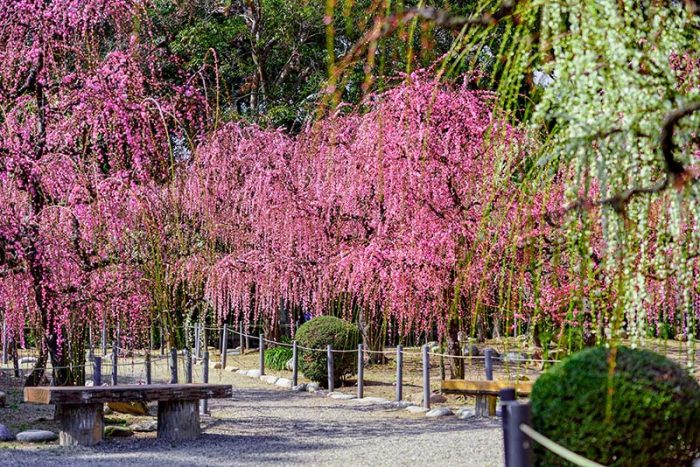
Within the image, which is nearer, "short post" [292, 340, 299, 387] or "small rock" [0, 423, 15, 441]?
"small rock" [0, 423, 15, 441]

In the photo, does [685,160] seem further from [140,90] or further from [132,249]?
[132,249]

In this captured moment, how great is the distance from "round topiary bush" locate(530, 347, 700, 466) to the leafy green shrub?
44.7ft

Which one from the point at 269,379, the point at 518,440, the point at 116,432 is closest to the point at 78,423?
the point at 116,432

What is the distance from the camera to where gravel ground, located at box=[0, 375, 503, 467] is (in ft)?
27.4

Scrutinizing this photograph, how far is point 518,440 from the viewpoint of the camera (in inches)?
146

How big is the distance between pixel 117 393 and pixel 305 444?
1.89 meters

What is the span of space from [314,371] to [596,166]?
11815 millimetres

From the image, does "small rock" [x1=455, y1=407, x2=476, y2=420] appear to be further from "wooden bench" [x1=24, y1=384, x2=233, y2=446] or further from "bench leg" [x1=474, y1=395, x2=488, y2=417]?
"wooden bench" [x1=24, y1=384, x2=233, y2=446]

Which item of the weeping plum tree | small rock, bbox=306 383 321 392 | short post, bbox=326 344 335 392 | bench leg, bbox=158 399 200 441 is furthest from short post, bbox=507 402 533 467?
small rock, bbox=306 383 321 392

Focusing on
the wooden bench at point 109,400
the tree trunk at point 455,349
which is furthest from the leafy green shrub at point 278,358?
the wooden bench at point 109,400

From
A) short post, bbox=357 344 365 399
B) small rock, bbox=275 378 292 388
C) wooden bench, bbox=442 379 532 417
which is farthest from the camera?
small rock, bbox=275 378 292 388

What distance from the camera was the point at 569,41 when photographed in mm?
4020

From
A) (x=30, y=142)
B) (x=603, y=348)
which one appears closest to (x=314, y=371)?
(x=30, y=142)

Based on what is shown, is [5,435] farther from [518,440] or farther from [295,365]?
[518,440]
